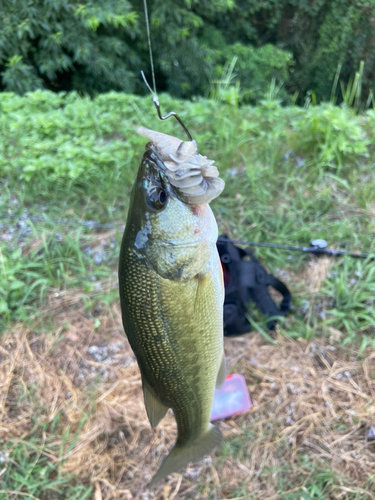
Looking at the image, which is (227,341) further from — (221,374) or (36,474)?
(36,474)

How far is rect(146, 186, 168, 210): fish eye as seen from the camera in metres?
0.92

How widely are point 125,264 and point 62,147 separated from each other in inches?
95.2

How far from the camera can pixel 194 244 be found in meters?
0.95

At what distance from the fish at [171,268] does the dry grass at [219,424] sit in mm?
1035

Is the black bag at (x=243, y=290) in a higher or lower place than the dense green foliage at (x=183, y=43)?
lower

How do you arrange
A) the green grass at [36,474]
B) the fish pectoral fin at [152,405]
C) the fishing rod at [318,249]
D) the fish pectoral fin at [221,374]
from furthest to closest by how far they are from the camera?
the fishing rod at [318,249] → the green grass at [36,474] → the fish pectoral fin at [221,374] → the fish pectoral fin at [152,405]

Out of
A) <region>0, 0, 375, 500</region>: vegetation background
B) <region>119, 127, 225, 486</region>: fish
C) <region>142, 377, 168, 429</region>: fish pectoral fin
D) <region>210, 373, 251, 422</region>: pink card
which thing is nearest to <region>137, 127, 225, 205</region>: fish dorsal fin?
<region>119, 127, 225, 486</region>: fish

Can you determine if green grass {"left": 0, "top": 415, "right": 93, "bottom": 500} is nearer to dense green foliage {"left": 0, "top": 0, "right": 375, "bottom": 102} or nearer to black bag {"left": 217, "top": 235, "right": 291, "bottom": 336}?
Result: black bag {"left": 217, "top": 235, "right": 291, "bottom": 336}

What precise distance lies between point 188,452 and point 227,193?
191 centimetres

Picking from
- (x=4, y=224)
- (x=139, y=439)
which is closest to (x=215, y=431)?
(x=139, y=439)

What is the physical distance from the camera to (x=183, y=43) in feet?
17.6

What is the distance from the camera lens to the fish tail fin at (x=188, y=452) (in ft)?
4.51

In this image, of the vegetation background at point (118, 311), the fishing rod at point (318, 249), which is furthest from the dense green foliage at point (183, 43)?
the fishing rod at point (318, 249)

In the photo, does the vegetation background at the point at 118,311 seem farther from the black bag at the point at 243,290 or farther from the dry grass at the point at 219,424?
the black bag at the point at 243,290
